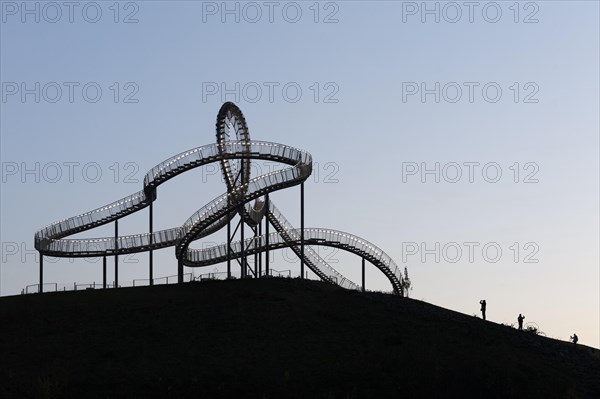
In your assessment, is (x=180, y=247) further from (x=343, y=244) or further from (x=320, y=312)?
(x=320, y=312)

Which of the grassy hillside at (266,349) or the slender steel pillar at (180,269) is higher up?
the slender steel pillar at (180,269)

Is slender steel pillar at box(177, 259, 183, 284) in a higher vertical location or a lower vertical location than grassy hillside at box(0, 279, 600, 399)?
higher

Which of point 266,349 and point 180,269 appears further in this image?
point 180,269

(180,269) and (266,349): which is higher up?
(180,269)

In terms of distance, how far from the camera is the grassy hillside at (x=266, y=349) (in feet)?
164

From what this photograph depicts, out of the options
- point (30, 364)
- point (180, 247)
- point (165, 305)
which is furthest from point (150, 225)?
point (30, 364)

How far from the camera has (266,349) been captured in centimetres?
5466

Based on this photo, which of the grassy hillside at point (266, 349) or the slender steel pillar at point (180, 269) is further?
the slender steel pillar at point (180, 269)

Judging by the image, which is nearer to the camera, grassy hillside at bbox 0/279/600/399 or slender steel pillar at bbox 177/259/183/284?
grassy hillside at bbox 0/279/600/399

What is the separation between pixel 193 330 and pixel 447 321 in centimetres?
1308

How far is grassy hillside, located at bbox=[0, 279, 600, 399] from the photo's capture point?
164 ft

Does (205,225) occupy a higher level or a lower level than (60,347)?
higher

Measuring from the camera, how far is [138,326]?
58.3m

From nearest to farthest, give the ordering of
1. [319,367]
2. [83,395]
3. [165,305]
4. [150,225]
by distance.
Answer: [83,395], [319,367], [165,305], [150,225]
